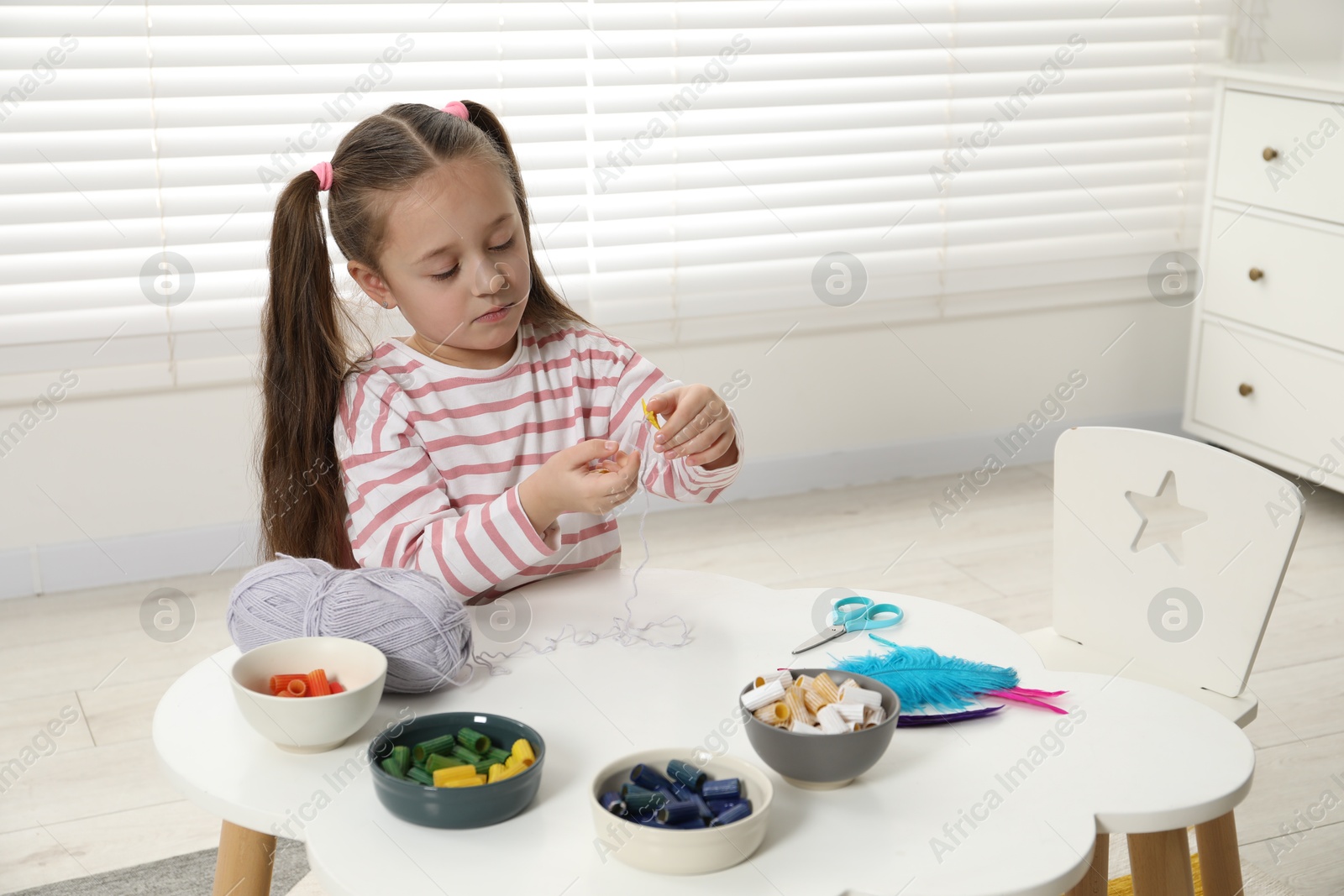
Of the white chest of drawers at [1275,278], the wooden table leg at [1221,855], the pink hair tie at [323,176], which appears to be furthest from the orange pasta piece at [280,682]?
the white chest of drawers at [1275,278]

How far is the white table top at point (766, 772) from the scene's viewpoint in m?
0.78

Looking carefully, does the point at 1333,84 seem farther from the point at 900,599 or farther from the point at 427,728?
the point at 427,728

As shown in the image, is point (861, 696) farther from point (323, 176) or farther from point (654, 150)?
point (654, 150)

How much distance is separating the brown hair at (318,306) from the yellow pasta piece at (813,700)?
2.07ft

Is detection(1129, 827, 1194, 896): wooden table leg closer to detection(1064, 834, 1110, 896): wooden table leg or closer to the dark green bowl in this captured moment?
detection(1064, 834, 1110, 896): wooden table leg

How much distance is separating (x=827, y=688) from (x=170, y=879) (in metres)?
1.11

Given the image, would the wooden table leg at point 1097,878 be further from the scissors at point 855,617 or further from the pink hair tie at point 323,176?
the pink hair tie at point 323,176

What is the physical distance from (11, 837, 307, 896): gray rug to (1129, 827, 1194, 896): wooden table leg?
3.54 feet

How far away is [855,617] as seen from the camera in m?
1.14

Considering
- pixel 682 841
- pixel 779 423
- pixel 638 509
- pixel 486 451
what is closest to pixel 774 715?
pixel 682 841

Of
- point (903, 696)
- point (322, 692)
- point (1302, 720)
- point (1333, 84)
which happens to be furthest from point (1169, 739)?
point (1333, 84)

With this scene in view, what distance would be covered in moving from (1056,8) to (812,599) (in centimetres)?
233

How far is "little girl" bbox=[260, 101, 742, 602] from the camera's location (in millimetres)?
1229

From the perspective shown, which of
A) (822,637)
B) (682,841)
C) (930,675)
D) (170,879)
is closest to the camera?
(682,841)
